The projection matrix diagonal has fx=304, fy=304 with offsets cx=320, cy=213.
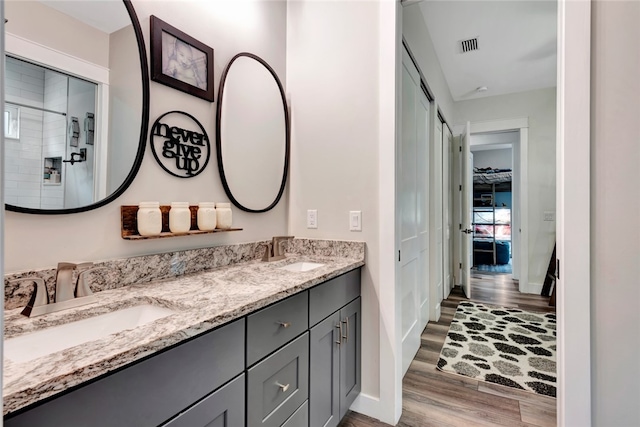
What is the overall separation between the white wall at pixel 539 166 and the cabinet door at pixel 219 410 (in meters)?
4.67

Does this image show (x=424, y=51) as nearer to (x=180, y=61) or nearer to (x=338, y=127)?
(x=338, y=127)

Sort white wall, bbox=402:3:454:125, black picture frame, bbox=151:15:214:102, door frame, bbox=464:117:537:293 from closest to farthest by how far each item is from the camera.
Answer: black picture frame, bbox=151:15:214:102
white wall, bbox=402:3:454:125
door frame, bbox=464:117:537:293

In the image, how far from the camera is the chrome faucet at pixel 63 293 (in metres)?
0.87

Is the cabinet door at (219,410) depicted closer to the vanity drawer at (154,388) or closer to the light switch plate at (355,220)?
the vanity drawer at (154,388)

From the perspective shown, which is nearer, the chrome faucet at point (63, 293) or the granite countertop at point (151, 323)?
the granite countertop at point (151, 323)

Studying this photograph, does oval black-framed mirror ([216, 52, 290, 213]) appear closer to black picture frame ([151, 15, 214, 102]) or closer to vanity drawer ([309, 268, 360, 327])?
black picture frame ([151, 15, 214, 102])

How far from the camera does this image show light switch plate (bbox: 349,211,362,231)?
1787 millimetres

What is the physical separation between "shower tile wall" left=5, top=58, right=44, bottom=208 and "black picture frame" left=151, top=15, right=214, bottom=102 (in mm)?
420

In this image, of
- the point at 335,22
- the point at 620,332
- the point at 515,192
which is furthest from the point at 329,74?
the point at 515,192

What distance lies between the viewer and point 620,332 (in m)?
1.12

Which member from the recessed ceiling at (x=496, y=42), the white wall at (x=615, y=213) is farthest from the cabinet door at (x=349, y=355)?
the recessed ceiling at (x=496, y=42)

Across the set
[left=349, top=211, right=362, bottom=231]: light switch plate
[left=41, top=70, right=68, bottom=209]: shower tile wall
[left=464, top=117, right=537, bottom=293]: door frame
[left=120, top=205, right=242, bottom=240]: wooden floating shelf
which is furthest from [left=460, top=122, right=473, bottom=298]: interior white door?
[left=41, top=70, right=68, bottom=209]: shower tile wall

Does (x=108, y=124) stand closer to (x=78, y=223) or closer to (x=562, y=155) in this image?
(x=78, y=223)

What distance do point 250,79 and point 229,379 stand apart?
1.54 m
